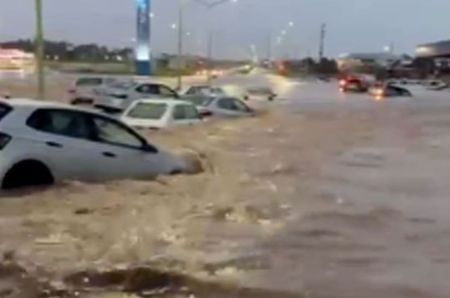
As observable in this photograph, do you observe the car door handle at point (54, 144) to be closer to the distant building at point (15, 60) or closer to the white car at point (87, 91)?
the white car at point (87, 91)

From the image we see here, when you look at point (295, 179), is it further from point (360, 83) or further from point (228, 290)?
point (360, 83)

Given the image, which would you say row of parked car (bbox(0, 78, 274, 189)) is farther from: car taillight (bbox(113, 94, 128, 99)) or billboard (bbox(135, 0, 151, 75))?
billboard (bbox(135, 0, 151, 75))

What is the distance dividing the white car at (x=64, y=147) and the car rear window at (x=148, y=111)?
11015 mm

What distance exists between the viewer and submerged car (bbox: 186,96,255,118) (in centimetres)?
3496

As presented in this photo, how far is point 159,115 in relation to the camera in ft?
85.6

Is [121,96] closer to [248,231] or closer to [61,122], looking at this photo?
[61,122]

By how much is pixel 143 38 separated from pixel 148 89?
46.2 m

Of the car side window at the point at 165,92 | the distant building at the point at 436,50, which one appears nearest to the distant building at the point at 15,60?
the distant building at the point at 436,50

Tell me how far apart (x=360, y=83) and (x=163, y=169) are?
7963 centimetres

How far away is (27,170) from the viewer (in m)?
13.4

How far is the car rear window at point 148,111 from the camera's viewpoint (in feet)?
86.1

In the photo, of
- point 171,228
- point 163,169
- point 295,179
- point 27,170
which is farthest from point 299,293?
point 295,179

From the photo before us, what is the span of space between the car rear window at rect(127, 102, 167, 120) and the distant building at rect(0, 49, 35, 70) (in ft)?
455

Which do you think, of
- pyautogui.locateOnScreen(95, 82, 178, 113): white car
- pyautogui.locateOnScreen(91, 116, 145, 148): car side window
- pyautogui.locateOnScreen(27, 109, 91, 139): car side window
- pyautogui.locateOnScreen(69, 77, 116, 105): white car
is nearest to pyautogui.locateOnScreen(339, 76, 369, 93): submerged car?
pyautogui.locateOnScreen(69, 77, 116, 105): white car
